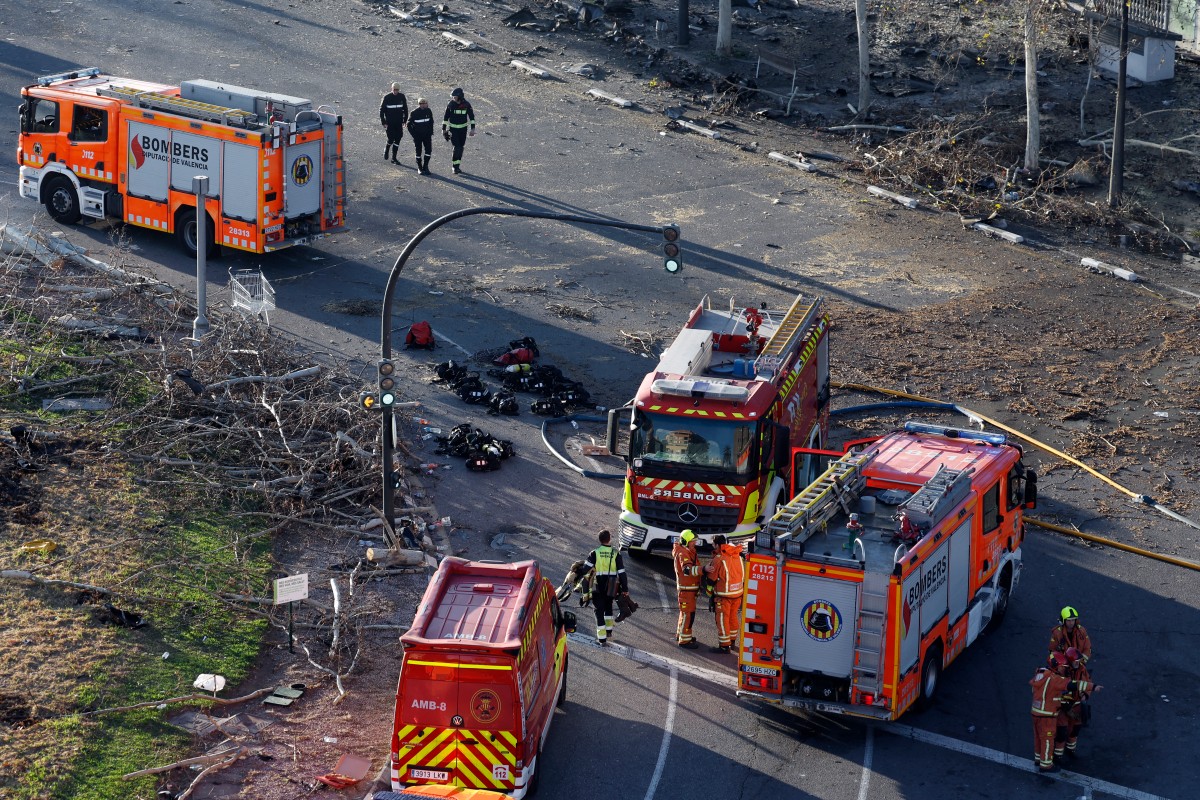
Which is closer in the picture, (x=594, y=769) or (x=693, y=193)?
(x=594, y=769)

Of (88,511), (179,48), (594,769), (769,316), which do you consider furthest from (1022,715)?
(179,48)

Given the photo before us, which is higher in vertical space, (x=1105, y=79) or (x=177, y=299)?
(x=1105, y=79)

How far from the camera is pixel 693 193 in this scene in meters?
32.8

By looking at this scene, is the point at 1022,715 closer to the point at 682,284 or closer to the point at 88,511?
the point at 88,511

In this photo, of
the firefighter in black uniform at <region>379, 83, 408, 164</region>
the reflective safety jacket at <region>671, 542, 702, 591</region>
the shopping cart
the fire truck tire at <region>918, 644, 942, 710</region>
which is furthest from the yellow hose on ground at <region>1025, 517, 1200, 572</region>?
the firefighter in black uniform at <region>379, 83, 408, 164</region>

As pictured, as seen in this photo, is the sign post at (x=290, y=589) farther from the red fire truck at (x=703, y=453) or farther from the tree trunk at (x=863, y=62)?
the tree trunk at (x=863, y=62)

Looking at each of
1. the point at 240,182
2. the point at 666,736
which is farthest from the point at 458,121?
the point at 666,736

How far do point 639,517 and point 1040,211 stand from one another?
665 inches

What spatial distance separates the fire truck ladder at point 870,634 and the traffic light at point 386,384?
635 cm

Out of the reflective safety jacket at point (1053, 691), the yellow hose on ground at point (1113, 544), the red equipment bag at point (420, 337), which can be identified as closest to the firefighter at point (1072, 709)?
the reflective safety jacket at point (1053, 691)

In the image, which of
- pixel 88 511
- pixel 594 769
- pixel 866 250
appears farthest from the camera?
pixel 866 250

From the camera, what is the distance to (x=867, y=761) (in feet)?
49.9

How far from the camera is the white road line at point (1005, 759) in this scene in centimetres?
1490

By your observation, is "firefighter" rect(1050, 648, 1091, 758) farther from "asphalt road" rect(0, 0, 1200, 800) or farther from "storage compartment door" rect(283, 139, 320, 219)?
"storage compartment door" rect(283, 139, 320, 219)
